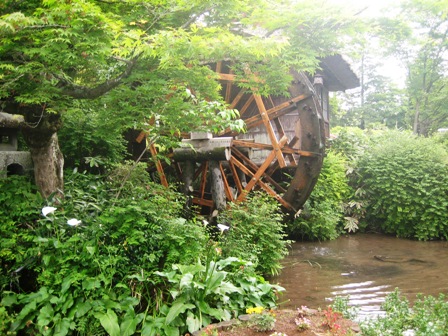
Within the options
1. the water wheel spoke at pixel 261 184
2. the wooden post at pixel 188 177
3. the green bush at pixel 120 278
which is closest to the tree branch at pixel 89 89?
the green bush at pixel 120 278

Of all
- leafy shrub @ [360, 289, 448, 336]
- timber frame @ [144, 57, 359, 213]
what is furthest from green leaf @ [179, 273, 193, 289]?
timber frame @ [144, 57, 359, 213]

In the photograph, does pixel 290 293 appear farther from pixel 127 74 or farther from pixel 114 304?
pixel 127 74

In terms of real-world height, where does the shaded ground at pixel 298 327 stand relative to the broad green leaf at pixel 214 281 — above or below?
below

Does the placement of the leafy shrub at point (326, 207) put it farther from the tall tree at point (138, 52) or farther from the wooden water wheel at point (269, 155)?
the tall tree at point (138, 52)

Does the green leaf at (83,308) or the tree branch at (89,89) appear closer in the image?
the green leaf at (83,308)

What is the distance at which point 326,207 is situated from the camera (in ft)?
30.7

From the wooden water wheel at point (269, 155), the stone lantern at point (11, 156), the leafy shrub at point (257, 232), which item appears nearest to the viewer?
the stone lantern at point (11, 156)

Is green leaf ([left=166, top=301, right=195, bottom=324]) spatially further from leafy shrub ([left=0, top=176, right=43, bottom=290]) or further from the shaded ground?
leafy shrub ([left=0, top=176, right=43, bottom=290])

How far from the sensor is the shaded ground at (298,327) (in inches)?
122

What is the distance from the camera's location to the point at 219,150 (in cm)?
786

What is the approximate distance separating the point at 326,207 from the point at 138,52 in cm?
695

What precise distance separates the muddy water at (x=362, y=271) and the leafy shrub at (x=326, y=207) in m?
0.37

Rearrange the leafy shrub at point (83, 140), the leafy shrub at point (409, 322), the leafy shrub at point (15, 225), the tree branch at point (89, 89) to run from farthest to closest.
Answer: the leafy shrub at point (83, 140) → the tree branch at point (89, 89) → the leafy shrub at point (15, 225) → the leafy shrub at point (409, 322)

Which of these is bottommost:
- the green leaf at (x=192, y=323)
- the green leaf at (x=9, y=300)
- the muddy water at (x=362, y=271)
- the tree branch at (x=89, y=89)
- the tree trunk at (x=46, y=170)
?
the muddy water at (x=362, y=271)
